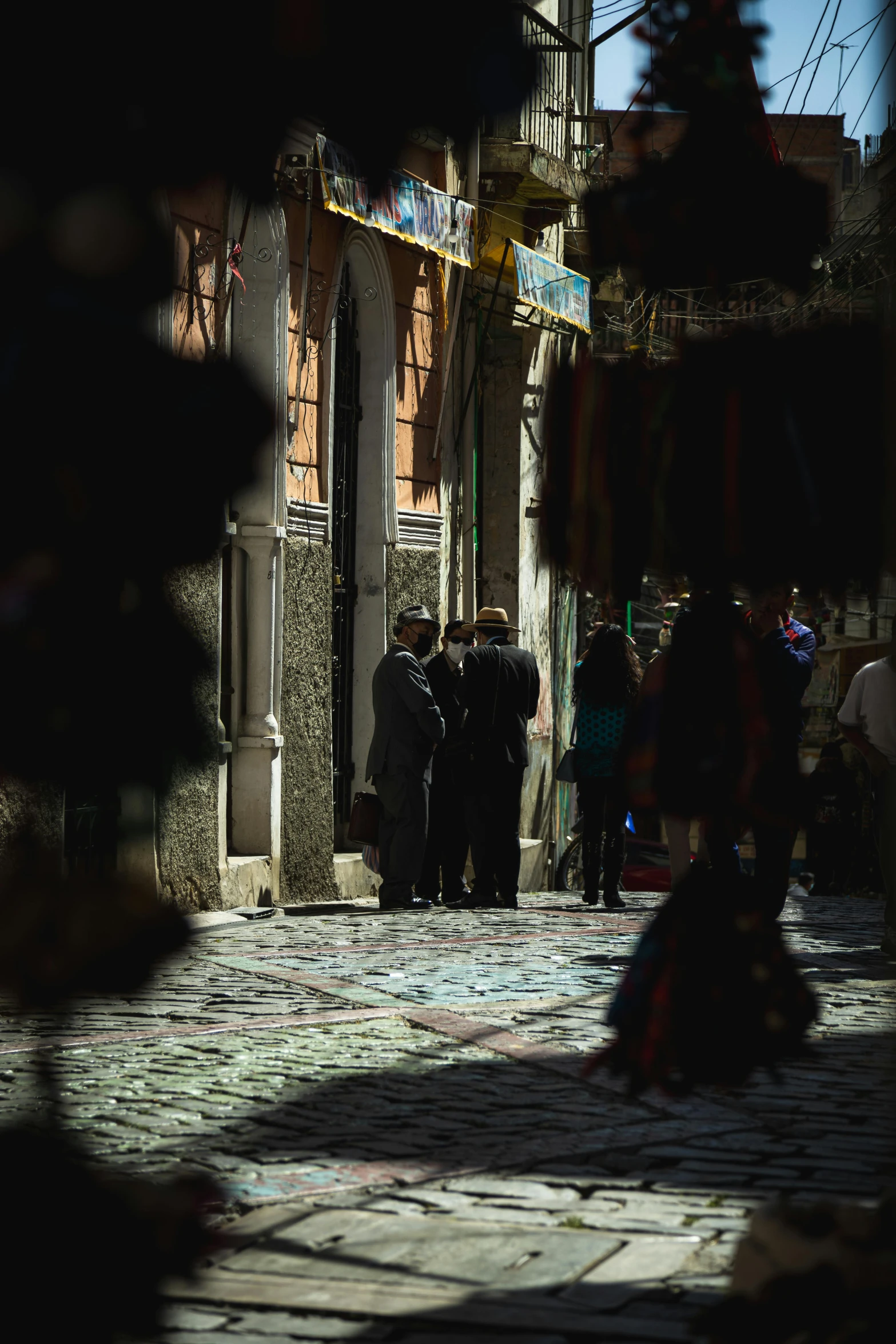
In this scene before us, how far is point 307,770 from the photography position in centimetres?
1375

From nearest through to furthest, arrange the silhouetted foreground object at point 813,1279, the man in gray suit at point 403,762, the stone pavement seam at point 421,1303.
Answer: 1. the silhouetted foreground object at point 813,1279
2. the stone pavement seam at point 421,1303
3. the man in gray suit at point 403,762

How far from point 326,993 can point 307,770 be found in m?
5.55

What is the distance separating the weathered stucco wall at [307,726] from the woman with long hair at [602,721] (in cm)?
190

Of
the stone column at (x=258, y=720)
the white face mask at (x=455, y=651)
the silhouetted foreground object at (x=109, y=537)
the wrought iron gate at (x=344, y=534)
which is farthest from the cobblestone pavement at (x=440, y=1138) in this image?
the wrought iron gate at (x=344, y=534)

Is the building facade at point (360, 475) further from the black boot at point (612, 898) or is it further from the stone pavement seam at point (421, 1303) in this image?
the stone pavement seam at point (421, 1303)

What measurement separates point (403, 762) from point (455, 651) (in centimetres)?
142

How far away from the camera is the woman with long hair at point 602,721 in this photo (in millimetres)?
12805

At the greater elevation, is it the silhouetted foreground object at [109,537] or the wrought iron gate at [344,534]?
the wrought iron gate at [344,534]

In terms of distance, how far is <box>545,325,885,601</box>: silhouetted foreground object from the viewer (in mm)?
3480

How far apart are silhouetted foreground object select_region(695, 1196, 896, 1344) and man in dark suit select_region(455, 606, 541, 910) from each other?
399 inches

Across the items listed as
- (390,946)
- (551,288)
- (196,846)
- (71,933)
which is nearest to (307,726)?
(196,846)

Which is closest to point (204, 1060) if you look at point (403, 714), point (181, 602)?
point (181, 602)

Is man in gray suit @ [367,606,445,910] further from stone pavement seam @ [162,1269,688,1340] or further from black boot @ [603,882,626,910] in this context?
stone pavement seam @ [162,1269,688,1340]

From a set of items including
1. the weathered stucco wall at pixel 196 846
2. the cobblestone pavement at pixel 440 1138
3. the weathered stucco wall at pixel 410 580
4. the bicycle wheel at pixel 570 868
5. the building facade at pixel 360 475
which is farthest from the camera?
the bicycle wheel at pixel 570 868
